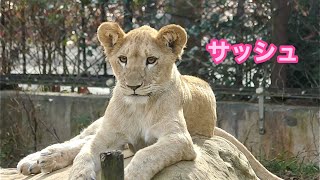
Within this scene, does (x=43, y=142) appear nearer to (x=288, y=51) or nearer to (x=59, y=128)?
(x=59, y=128)

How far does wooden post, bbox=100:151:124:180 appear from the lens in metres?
3.27

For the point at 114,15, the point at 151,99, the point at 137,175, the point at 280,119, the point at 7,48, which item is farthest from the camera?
the point at 7,48

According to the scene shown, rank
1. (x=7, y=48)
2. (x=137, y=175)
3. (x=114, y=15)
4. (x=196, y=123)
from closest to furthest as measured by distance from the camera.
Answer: (x=137, y=175) < (x=196, y=123) < (x=114, y=15) < (x=7, y=48)

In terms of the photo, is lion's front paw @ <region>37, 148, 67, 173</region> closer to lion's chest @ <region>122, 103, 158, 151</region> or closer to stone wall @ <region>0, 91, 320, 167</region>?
lion's chest @ <region>122, 103, 158, 151</region>

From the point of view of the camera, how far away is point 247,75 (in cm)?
791

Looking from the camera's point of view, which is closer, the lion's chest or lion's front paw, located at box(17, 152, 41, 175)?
the lion's chest

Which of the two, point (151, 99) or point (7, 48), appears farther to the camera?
point (7, 48)

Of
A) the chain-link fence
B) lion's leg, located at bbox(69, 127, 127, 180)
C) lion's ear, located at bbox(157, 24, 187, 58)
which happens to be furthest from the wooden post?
the chain-link fence

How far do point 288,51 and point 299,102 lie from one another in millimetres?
512

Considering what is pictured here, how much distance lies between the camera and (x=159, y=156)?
3951 mm

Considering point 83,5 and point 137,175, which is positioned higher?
point 83,5

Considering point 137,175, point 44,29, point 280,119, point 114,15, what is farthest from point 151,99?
point 44,29

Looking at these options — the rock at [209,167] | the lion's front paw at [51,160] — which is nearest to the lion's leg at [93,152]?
the rock at [209,167]

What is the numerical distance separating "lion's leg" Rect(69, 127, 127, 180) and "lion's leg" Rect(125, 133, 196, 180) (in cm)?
24
